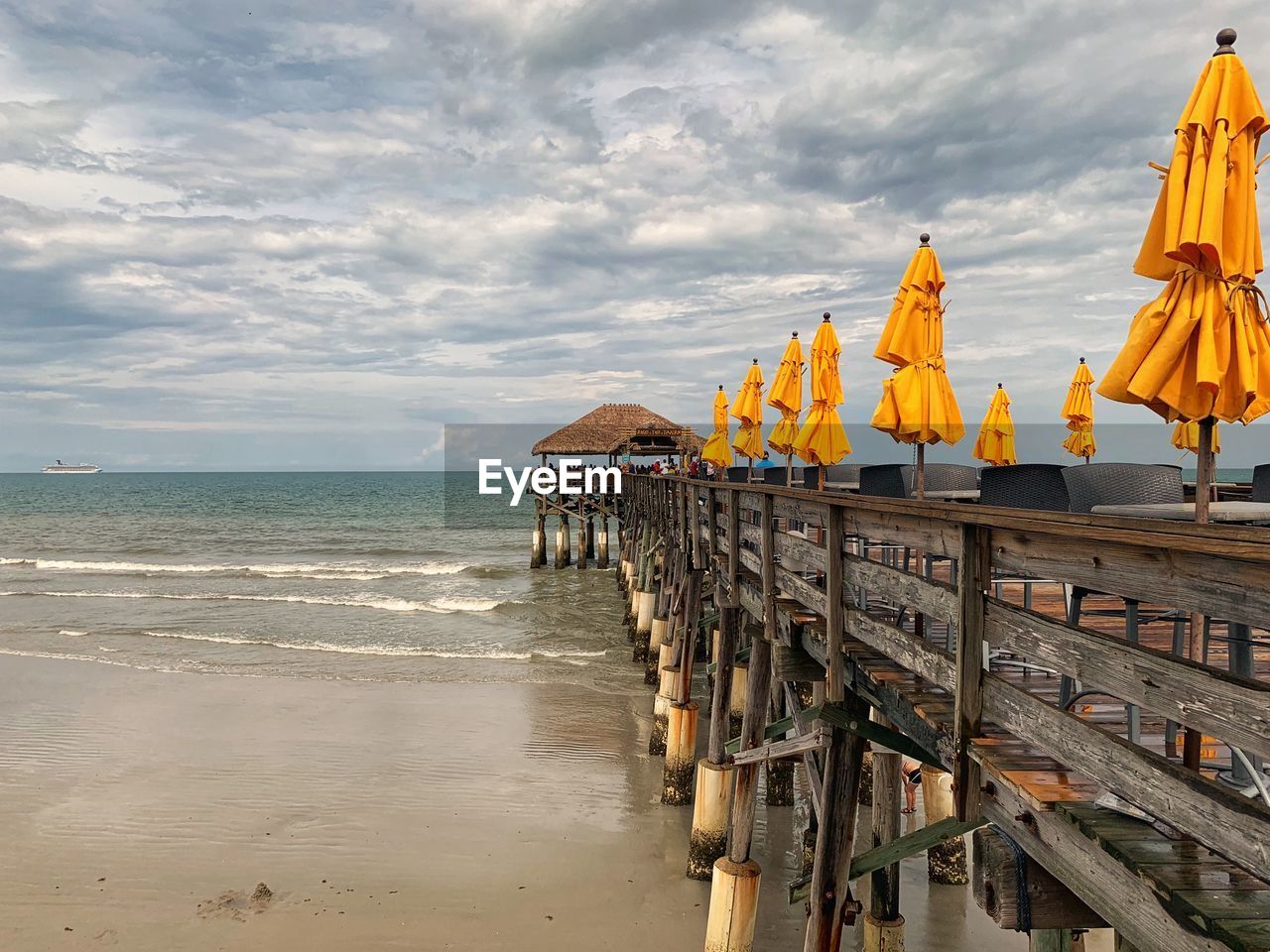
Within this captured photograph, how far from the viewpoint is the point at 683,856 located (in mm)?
7270

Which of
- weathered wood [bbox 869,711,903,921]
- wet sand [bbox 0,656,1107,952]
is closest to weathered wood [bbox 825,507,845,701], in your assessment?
weathered wood [bbox 869,711,903,921]

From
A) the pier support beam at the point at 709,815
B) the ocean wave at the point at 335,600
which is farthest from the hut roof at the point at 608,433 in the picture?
the pier support beam at the point at 709,815

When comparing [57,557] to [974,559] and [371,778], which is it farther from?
[974,559]

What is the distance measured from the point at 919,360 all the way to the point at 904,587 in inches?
169

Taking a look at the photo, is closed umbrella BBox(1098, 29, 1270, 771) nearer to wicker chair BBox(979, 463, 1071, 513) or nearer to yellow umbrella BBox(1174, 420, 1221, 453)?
wicker chair BBox(979, 463, 1071, 513)

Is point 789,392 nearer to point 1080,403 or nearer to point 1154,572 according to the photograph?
point 1080,403

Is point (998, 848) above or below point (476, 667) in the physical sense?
above

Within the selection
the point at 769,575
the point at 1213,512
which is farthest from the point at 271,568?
the point at 1213,512

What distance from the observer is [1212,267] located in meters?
3.66

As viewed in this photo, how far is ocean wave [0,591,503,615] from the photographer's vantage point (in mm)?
22312

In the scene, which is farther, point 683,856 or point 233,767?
point 233,767

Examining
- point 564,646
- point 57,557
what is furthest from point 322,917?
point 57,557

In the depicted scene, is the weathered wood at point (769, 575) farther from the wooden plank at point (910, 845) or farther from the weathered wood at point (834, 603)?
the wooden plank at point (910, 845)

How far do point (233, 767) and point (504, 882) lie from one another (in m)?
4.29
